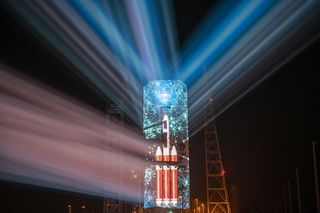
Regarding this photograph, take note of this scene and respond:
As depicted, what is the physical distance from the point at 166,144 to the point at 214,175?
1912 centimetres

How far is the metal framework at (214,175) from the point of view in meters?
43.3

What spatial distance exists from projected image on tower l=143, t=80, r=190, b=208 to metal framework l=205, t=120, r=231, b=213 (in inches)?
574

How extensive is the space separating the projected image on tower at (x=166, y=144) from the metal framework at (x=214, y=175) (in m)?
14.6

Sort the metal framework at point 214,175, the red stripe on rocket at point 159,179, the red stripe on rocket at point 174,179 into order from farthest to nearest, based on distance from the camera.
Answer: the metal framework at point 214,175 → the red stripe on rocket at point 174,179 → the red stripe on rocket at point 159,179

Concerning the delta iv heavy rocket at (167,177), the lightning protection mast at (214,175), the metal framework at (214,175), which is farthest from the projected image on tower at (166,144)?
the metal framework at (214,175)

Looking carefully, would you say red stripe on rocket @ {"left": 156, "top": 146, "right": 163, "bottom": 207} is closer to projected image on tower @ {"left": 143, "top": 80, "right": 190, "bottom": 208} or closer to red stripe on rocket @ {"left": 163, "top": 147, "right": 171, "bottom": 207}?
projected image on tower @ {"left": 143, "top": 80, "right": 190, "bottom": 208}

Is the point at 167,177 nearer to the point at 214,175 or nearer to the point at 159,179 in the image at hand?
the point at 159,179

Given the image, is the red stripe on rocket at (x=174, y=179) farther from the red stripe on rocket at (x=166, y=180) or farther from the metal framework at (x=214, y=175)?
the metal framework at (x=214, y=175)

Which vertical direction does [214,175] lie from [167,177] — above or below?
above

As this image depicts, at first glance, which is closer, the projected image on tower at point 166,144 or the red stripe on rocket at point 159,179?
the red stripe on rocket at point 159,179

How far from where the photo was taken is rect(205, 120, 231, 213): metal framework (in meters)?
43.3

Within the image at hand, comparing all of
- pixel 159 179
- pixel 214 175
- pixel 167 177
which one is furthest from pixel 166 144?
pixel 214 175

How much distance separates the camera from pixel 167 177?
25391 mm

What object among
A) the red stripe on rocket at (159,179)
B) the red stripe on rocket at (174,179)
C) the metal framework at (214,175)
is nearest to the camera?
the red stripe on rocket at (159,179)
